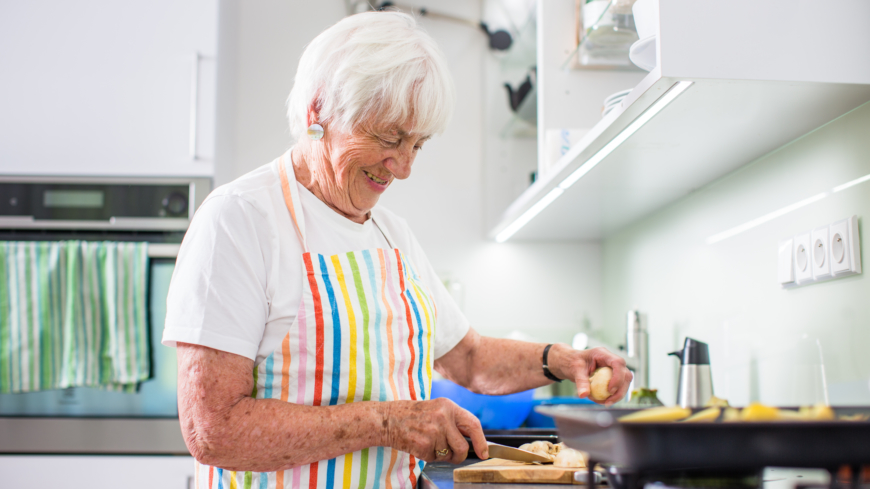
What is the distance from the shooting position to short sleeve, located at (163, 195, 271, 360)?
0.84 meters

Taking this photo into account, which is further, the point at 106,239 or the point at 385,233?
the point at 106,239

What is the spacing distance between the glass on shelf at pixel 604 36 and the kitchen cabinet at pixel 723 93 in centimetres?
32

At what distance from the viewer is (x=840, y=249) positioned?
1019mm

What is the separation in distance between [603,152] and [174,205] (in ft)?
4.05

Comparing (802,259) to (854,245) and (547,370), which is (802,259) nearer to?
(854,245)

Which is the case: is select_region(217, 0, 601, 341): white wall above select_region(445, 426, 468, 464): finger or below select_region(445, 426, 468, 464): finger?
above

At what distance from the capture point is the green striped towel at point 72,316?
1732 mm

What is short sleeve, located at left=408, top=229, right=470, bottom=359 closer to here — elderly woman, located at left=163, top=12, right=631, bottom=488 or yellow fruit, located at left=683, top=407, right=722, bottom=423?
elderly woman, located at left=163, top=12, right=631, bottom=488

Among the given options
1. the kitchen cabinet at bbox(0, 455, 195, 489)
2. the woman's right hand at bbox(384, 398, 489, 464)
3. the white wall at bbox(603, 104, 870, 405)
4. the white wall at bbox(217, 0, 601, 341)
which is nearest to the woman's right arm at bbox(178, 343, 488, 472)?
the woman's right hand at bbox(384, 398, 489, 464)

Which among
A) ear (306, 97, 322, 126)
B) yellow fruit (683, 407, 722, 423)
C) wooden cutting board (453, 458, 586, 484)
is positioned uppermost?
ear (306, 97, 322, 126)

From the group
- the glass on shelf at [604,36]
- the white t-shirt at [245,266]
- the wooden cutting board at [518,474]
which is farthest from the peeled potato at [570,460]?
the glass on shelf at [604,36]

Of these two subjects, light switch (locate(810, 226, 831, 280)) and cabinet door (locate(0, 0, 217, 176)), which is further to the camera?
cabinet door (locate(0, 0, 217, 176))

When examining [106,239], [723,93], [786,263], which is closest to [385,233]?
[723,93]

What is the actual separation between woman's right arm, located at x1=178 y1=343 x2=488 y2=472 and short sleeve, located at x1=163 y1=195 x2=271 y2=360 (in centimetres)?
3
